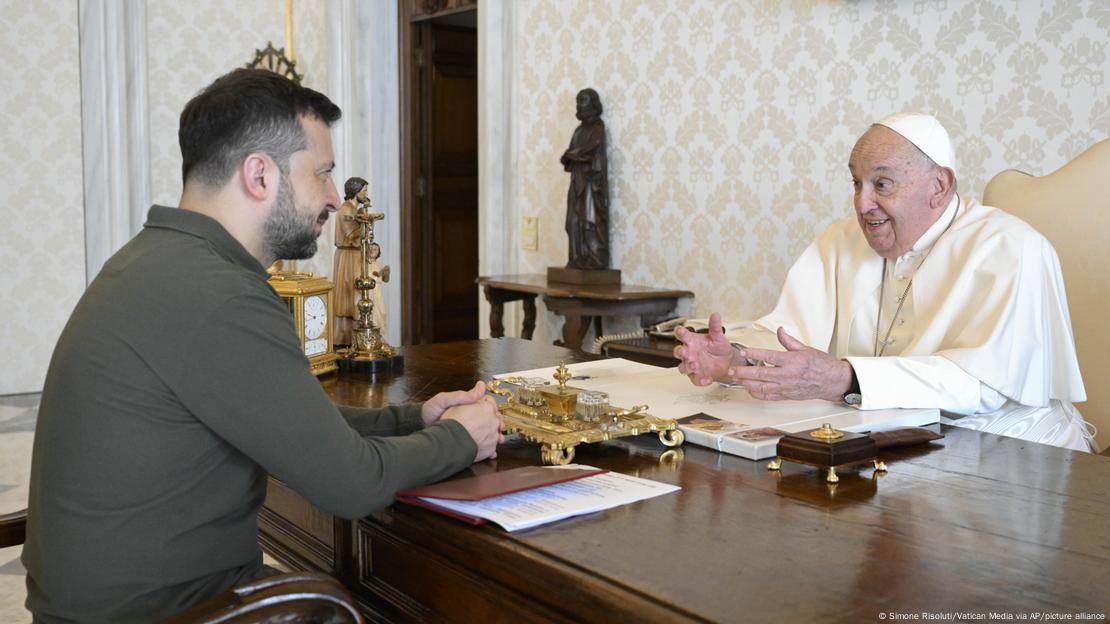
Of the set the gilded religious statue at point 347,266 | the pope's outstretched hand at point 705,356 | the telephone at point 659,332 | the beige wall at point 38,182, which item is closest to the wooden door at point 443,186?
the beige wall at point 38,182

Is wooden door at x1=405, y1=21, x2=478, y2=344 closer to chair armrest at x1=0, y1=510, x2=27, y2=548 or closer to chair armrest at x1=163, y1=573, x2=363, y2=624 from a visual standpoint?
chair armrest at x1=0, y1=510, x2=27, y2=548

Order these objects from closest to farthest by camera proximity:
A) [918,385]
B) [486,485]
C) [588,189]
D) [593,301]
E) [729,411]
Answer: [486,485] → [729,411] → [918,385] → [593,301] → [588,189]

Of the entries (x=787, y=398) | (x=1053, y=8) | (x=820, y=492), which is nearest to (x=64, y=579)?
(x=820, y=492)

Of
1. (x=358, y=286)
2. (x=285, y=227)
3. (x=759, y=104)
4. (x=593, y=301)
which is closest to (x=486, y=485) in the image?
(x=285, y=227)

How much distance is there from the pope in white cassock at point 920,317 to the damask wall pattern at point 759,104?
1.17m

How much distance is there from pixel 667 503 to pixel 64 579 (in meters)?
0.91

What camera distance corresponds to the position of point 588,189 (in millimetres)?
5457

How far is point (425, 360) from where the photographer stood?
119 inches

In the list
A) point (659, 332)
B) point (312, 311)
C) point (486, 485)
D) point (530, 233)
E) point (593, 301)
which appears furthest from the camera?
point (530, 233)

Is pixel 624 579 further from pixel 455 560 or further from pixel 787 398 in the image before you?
pixel 787 398

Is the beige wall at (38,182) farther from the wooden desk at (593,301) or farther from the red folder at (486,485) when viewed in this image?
the red folder at (486,485)

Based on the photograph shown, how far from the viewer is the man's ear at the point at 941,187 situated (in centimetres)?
288

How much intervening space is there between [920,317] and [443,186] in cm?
542

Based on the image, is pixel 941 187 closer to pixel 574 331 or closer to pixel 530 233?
pixel 574 331
